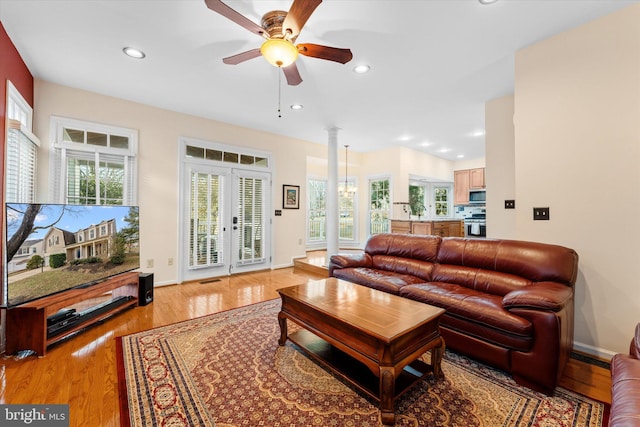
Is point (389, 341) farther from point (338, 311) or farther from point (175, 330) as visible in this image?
point (175, 330)

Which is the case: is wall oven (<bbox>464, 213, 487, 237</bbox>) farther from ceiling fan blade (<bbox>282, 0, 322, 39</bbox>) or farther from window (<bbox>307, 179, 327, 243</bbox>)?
ceiling fan blade (<bbox>282, 0, 322, 39</bbox>)

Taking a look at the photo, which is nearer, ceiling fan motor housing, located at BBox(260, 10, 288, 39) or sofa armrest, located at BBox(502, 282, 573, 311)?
sofa armrest, located at BBox(502, 282, 573, 311)

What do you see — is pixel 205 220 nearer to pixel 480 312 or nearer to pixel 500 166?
pixel 480 312

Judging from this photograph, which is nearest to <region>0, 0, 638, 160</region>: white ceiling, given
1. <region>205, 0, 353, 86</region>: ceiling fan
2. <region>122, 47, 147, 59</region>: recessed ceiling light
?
<region>122, 47, 147, 59</region>: recessed ceiling light

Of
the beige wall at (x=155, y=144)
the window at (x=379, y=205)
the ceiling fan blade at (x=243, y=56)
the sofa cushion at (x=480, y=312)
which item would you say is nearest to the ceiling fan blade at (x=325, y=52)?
the ceiling fan blade at (x=243, y=56)

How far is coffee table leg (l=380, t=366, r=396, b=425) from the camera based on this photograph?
150 cm

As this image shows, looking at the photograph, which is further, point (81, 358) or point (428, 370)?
point (81, 358)

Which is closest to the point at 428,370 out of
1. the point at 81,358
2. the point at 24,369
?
the point at 81,358

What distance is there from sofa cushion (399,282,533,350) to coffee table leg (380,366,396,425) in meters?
0.93

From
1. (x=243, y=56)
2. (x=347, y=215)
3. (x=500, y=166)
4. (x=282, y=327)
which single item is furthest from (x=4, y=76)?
(x=347, y=215)

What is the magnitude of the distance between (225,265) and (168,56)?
10.8 ft

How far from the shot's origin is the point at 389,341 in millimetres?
1466

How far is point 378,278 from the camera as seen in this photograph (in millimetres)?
2967

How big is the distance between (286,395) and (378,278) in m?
1.55
